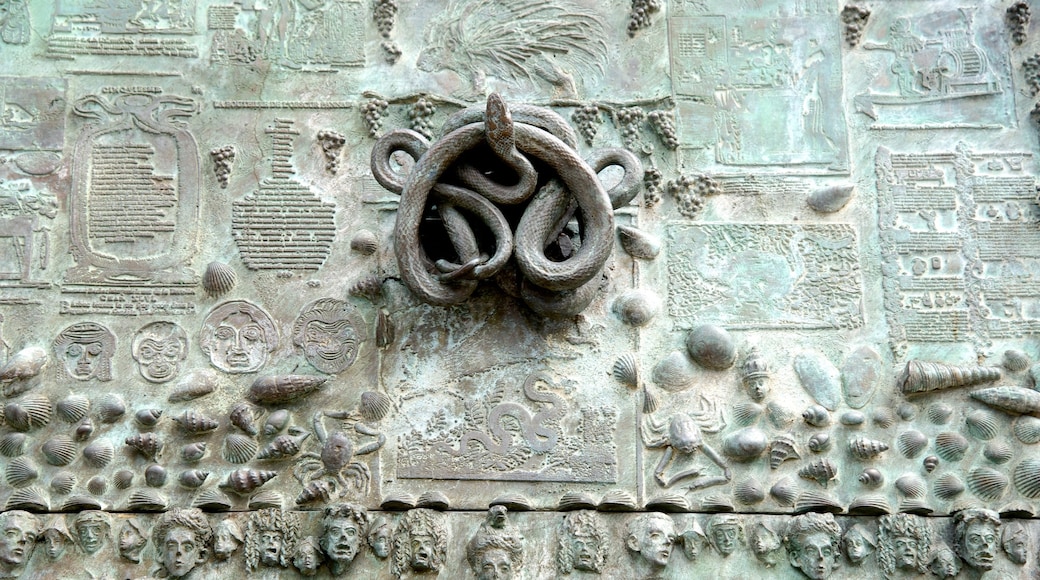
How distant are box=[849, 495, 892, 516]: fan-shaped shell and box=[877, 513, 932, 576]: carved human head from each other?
3 cm

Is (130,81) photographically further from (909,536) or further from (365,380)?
(909,536)

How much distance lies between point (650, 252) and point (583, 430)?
0.75m

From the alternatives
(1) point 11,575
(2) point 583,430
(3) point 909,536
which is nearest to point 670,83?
(2) point 583,430

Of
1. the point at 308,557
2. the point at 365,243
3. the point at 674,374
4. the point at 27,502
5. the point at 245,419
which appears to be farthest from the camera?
the point at 365,243

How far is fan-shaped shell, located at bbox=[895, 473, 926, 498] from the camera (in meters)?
4.79

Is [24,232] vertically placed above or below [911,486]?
above

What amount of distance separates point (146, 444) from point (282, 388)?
52cm

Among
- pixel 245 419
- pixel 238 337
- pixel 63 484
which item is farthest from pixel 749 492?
pixel 63 484

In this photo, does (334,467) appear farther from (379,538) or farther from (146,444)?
(146,444)

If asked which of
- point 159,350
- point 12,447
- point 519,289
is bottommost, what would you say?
point 12,447

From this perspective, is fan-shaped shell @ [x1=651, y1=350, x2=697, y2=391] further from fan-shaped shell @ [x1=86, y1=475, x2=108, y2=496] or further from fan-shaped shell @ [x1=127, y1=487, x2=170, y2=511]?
fan-shaped shell @ [x1=86, y1=475, x2=108, y2=496]

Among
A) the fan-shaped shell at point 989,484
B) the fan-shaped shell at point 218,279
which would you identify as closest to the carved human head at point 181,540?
the fan-shaped shell at point 218,279

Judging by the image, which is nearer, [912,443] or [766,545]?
[766,545]

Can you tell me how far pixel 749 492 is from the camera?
477 centimetres
